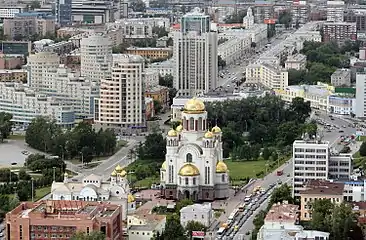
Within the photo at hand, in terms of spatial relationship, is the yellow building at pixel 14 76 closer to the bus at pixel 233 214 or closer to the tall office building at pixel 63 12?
the tall office building at pixel 63 12

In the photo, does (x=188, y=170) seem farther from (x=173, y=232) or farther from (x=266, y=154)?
(x=266, y=154)

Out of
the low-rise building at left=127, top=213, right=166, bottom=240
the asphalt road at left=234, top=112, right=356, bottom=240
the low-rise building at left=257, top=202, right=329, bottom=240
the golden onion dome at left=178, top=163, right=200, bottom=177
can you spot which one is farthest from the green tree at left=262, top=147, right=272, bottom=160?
the low-rise building at left=127, top=213, right=166, bottom=240

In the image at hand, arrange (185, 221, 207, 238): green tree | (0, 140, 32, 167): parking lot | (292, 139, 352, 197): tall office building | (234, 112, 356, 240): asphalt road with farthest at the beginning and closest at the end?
(0, 140, 32, 167): parking lot
(292, 139, 352, 197): tall office building
(234, 112, 356, 240): asphalt road
(185, 221, 207, 238): green tree

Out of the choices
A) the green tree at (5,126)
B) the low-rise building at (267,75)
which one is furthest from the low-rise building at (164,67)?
the green tree at (5,126)

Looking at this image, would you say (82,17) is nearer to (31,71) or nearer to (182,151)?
(31,71)

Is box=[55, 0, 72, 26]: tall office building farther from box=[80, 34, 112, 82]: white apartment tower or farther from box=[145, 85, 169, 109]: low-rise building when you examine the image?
box=[145, 85, 169, 109]: low-rise building

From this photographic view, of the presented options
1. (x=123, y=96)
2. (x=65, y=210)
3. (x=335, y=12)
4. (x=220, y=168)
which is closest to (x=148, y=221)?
(x=65, y=210)
